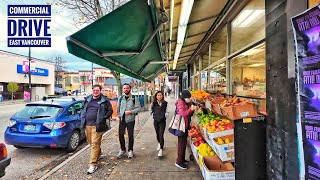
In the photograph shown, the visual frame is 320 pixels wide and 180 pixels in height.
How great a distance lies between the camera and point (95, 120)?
17.4 ft

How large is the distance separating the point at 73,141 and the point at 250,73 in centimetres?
532

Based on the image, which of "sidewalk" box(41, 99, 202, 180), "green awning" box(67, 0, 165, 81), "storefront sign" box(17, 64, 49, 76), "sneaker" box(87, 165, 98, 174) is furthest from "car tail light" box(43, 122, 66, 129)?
"storefront sign" box(17, 64, 49, 76)

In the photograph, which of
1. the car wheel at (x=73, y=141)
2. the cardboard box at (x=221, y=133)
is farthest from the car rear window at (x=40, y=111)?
the cardboard box at (x=221, y=133)

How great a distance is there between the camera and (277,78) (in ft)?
9.85

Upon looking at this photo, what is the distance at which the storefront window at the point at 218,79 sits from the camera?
6.53 m

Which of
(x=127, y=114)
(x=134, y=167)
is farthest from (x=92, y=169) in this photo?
(x=127, y=114)

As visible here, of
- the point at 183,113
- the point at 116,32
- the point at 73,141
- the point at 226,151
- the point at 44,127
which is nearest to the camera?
the point at 226,151

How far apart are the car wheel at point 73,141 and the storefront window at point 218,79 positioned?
14.6 feet

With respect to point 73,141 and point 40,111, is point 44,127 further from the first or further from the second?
point 73,141

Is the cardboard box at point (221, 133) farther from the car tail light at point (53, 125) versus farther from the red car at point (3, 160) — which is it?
the car tail light at point (53, 125)

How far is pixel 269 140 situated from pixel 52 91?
52090 mm

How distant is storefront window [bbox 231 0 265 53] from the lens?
3947 mm

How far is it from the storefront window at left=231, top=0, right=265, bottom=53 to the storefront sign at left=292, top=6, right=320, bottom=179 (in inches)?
78.2

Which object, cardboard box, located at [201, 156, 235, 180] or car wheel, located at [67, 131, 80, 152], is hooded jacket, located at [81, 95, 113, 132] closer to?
car wheel, located at [67, 131, 80, 152]
